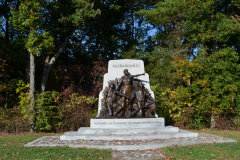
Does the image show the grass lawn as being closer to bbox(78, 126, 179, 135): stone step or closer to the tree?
bbox(78, 126, 179, 135): stone step

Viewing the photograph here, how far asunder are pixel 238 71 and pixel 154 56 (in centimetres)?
593

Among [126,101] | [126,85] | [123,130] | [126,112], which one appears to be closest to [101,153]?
[123,130]

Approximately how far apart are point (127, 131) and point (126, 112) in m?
1.41

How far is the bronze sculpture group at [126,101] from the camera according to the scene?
9.73m

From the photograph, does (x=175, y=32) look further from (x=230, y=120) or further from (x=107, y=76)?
(x=107, y=76)

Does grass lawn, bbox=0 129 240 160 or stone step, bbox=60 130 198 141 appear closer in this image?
grass lawn, bbox=0 129 240 160

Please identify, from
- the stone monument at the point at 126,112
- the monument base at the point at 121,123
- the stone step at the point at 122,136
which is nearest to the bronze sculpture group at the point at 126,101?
the stone monument at the point at 126,112

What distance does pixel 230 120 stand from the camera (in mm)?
13180

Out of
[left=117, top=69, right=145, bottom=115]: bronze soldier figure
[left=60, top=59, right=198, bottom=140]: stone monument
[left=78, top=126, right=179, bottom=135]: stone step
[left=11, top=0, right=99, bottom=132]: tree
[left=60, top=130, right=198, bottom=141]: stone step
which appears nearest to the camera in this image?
[left=60, top=130, right=198, bottom=141]: stone step

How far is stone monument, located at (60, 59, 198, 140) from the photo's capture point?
8.28 metres

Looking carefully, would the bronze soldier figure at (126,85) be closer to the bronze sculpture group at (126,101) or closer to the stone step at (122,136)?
the bronze sculpture group at (126,101)

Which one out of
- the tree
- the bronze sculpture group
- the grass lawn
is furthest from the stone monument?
the tree

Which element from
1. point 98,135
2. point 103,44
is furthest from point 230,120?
point 103,44

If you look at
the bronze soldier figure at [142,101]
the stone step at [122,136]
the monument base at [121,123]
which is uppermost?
the bronze soldier figure at [142,101]
